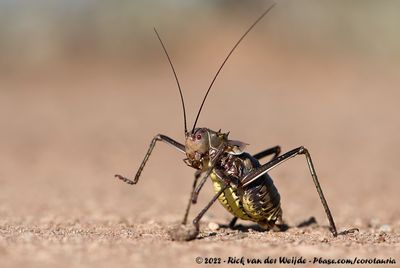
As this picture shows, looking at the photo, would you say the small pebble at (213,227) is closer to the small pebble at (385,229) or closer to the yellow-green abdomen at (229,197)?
the yellow-green abdomen at (229,197)

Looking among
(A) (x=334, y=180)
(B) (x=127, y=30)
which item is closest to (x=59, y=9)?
(B) (x=127, y=30)

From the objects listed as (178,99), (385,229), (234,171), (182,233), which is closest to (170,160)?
(178,99)

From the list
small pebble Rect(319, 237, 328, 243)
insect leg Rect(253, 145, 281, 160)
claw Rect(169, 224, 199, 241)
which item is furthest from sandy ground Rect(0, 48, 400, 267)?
insect leg Rect(253, 145, 281, 160)

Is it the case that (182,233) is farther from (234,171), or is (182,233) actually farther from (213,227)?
(213,227)

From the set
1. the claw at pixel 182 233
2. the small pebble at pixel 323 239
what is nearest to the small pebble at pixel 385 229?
the small pebble at pixel 323 239

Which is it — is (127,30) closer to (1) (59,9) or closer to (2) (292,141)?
(1) (59,9)

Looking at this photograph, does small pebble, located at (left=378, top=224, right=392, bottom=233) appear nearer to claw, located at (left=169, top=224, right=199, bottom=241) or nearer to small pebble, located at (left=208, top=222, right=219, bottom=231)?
small pebble, located at (left=208, top=222, right=219, bottom=231)

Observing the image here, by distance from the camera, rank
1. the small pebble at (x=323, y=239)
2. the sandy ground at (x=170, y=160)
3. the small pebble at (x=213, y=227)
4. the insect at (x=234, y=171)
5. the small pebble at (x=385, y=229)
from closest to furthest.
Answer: the sandy ground at (x=170, y=160)
the small pebble at (x=323, y=239)
the insect at (x=234, y=171)
the small pebble at (x=213, y=227)
the small pebble at (x=385, y=229)
